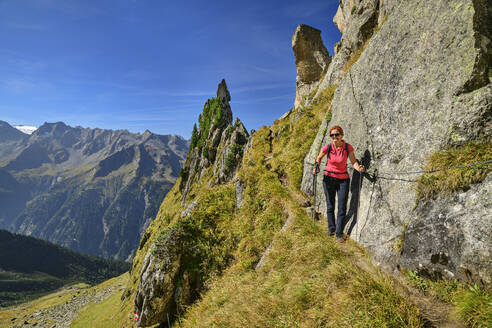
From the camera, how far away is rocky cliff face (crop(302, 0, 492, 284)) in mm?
4906

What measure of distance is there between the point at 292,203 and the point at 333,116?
5.62 meters

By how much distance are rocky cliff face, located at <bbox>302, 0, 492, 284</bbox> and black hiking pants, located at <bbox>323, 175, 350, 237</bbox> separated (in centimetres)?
56

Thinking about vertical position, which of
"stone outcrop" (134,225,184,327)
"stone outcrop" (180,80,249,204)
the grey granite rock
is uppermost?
"stone outcrop" (180,80,249,204)

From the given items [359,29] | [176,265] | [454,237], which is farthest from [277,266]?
[359,29]

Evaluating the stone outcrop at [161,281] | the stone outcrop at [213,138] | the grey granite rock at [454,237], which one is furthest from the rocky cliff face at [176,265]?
the stone outcrop at [213,138]

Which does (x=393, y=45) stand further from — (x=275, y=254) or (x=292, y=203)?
(x=275, y=254)

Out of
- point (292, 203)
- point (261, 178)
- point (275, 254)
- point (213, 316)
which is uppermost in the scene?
point (261, 178)

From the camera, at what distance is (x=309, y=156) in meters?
13.5

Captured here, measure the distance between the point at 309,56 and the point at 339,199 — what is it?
30.9 m

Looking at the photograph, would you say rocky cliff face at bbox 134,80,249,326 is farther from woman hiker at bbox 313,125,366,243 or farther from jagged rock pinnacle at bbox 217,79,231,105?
jagged rock pinnacle at bbox 217,79,231,105

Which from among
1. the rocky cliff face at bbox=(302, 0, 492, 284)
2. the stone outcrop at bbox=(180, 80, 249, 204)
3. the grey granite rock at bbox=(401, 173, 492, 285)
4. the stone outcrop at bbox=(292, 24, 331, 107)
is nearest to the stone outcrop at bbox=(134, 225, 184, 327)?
the rocky cliff face at bbox=(302, 0, 492, 284)

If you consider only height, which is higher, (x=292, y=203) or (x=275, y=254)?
(x=292, y=203)

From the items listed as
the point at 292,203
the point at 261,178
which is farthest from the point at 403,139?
the point at 261,178

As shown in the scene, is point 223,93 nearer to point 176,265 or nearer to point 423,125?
point 176,265
